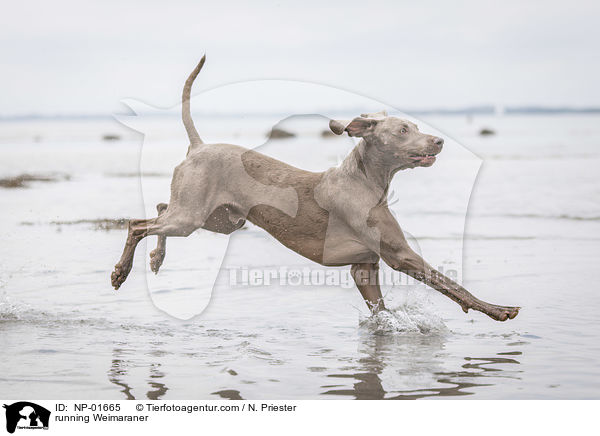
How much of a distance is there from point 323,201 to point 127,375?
194 centimetres

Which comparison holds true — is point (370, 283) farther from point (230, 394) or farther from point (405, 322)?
point (230, 394)

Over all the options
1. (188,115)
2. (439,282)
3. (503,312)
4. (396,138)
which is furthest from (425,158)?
(188,115)

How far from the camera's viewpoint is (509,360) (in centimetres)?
545

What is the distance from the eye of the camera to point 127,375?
17.0ft

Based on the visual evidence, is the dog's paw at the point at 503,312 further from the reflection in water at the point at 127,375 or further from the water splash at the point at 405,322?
the reflection in water at the point at 127,375

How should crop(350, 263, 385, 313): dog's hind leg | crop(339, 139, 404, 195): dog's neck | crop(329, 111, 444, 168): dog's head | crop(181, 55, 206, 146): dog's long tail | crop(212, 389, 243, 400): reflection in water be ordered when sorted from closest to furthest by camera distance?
crop(212, 389, 243, 400): reflection in water
crop(329, 111, 444, 168): dog's head
crop(339, 139, 404, 195): dog's neck
crop(350, 263, 385, 313): dog's hind leg
crop(181, 55, 206, 146): dog's long tail

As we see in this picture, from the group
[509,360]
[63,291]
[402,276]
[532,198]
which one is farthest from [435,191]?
[509,360]

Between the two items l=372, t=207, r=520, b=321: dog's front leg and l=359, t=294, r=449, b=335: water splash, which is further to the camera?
l=359, t=294, r=449, b=335: water splash

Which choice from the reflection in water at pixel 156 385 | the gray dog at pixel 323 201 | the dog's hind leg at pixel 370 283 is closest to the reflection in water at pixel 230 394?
the reflection in water at pixel 156 385

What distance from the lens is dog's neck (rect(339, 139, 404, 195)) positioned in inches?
236

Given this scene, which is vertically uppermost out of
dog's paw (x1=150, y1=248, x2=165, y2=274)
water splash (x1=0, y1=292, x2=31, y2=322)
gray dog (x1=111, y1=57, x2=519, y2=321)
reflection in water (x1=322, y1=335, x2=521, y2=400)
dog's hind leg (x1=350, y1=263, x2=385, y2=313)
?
gray dog (x1=111, y1=57, x2=519, y2=321)

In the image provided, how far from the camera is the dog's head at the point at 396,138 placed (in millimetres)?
5801

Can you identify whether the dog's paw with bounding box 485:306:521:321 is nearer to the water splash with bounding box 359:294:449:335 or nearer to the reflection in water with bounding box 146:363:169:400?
the water splash with bounding box 359:294:449:335

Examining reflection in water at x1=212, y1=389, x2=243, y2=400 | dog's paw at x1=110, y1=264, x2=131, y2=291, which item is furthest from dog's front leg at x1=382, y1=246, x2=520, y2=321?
dog's paw at x1=110, y1=264, x2=131, y2=291
